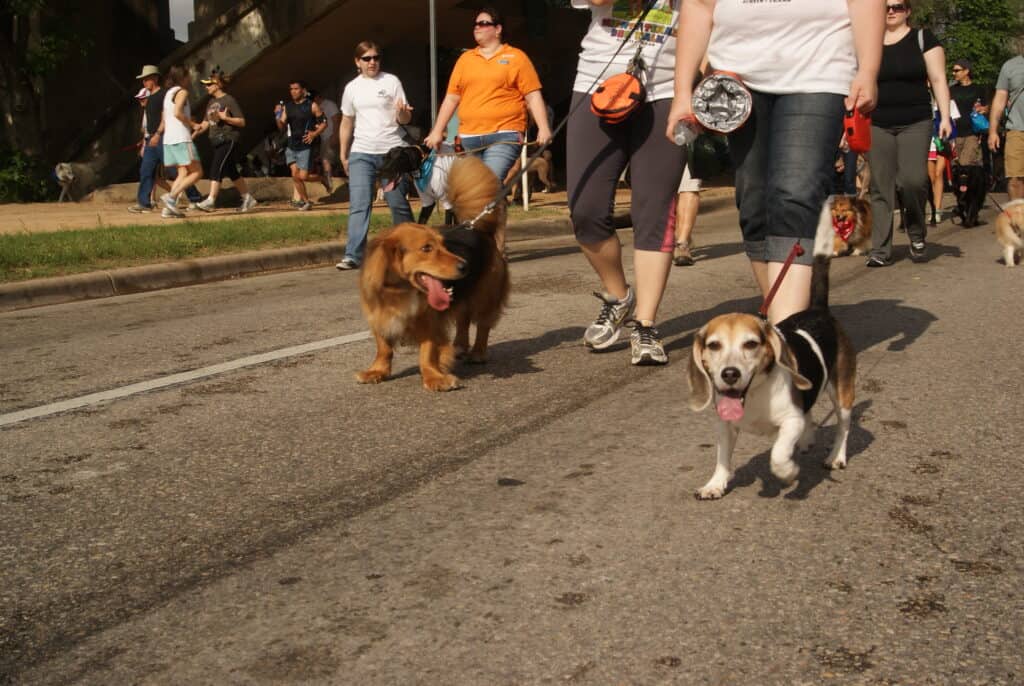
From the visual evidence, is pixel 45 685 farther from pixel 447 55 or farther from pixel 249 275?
pixel 447 55

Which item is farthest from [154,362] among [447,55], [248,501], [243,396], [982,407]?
[447,55]

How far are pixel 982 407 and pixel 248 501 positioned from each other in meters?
3.01

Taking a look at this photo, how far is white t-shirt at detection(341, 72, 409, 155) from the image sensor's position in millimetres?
10805

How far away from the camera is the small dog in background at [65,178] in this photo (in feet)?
62.1

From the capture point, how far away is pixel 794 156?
16.0ft

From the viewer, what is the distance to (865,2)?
472 cm

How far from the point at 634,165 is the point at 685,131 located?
0.92m

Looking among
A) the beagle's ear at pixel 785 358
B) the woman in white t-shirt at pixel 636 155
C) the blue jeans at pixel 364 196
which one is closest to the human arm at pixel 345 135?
the blue jeans at pixel 364 196

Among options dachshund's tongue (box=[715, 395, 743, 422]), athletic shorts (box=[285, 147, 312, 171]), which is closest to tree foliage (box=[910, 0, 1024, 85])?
athletic shorts (box=[285, 147, 312, 171])

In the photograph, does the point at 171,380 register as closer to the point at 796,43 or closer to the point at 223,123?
the point at 796,43

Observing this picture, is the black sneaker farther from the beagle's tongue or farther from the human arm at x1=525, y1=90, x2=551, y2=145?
the beagle's tongue

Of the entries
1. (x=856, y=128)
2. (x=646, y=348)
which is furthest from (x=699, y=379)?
(x=646, y=348)

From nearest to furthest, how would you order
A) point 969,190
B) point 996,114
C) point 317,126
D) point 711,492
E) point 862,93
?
1. point 711,492
2. point 862,93
3. point 996,114
4. point 969,190
5. point 317,126

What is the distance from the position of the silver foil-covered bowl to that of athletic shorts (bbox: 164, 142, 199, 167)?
11.5m
